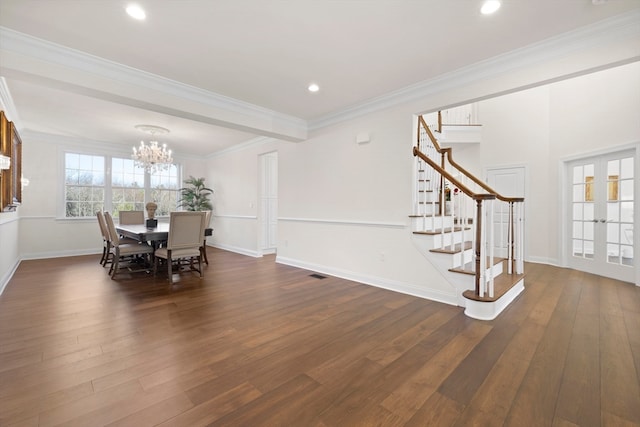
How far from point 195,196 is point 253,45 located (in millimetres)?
5776

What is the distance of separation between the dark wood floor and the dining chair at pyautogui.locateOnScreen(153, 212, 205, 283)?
31.4 inches

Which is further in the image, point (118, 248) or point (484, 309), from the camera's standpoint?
point (118, 248)

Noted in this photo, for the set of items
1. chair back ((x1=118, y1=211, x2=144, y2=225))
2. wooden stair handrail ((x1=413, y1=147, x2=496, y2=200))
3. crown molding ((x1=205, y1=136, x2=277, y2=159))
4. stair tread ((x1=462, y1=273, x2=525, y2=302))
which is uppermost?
crown molding ((x1=205, y1=136, x2=277, y2=159))

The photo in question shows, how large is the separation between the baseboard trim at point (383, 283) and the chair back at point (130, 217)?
3.75m

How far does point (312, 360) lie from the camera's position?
200 centimetres

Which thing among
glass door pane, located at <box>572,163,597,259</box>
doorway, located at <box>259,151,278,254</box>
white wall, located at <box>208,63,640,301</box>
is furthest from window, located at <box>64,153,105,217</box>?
glass door pane, located at <box>572,163,597,259</box>

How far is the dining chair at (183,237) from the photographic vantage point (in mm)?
4047

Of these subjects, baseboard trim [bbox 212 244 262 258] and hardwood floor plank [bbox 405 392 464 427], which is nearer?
hardwood floor plank [bbox 405 392 464 427]

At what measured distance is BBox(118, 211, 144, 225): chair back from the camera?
5932 mm

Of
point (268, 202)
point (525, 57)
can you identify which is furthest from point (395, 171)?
point (268, 202)

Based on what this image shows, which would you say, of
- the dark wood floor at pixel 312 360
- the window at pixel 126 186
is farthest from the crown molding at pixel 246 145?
the dark wood floor at pixel 312 360

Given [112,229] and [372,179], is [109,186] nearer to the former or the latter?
[112,229]

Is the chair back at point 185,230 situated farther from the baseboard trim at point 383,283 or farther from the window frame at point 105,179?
the window frame at point 105,179

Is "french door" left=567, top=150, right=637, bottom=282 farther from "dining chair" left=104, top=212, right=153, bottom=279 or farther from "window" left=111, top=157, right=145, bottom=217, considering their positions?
"window" left=111, top=157, right=145, bottom=217
